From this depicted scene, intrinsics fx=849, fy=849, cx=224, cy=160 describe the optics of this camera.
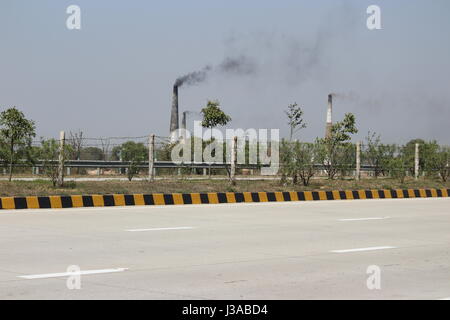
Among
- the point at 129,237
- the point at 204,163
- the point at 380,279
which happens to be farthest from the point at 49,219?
the point at 204,163

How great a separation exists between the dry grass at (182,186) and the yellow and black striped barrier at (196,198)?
0.50 meters

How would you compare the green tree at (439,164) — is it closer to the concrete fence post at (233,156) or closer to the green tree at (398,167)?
the green tree at (398,167)

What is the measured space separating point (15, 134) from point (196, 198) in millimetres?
5322

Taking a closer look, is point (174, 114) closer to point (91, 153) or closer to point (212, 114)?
point (212, 114)

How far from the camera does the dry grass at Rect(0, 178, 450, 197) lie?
19.3 metres

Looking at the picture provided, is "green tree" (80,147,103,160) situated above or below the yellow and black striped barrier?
above

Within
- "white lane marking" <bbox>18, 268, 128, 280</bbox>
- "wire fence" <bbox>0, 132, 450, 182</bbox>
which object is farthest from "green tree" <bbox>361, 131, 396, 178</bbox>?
"white lane marking" <bbox>18, 268, 128, 280</bbox>

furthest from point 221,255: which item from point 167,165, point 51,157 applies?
point 167,165

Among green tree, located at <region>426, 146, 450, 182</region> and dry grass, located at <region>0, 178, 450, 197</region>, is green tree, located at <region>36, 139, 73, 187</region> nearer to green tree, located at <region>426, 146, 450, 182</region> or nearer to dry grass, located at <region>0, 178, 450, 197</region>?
dry grass, located at <region>0, 178, 450, 197</region>

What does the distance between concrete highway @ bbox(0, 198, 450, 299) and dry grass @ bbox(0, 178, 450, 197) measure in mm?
3241

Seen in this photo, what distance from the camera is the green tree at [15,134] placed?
73.7ft

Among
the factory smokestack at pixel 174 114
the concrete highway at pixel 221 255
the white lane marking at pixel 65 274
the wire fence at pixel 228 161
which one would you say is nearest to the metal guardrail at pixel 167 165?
the wire fence at pixel 228 161

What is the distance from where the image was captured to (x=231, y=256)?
9.48 metres

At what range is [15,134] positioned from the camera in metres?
22.6
